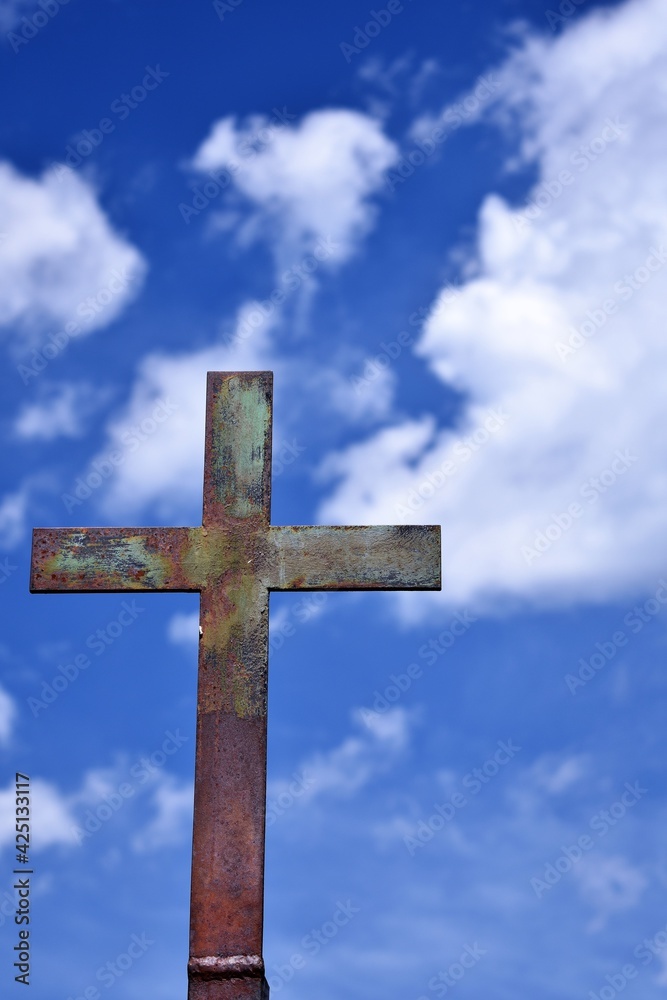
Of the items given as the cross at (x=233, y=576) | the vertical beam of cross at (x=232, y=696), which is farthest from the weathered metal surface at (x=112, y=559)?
the vertical beam of cross at (x=232, y=696)

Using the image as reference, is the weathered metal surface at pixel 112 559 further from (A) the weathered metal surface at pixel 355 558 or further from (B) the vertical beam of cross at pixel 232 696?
(A) the weathered metal surface at pixel 355 558

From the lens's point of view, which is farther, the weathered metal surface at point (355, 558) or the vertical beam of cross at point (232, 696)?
the weathered metal surface at point (355, 558)

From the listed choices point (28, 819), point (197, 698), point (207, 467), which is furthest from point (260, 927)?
point (28, 819)

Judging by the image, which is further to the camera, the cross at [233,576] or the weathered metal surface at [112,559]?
the weathered metal surface at [112,559]

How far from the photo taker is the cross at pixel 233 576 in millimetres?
4930

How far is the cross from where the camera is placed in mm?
4930

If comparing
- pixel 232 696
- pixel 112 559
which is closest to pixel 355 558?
pixel 232 696

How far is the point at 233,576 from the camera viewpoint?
17.5ft

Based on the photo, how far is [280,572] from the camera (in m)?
5.36

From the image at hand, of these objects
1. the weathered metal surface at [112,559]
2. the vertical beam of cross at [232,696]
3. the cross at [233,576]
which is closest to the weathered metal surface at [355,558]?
the cross at [233,576]

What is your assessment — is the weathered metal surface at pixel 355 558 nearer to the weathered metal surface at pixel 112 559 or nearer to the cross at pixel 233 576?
the cross at pixel 233 576

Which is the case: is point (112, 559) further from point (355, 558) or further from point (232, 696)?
point (355, 558)

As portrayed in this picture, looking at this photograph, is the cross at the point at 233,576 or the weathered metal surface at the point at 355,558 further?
the weathered metal surface at the point at 355,558

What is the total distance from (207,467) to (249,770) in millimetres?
1296
